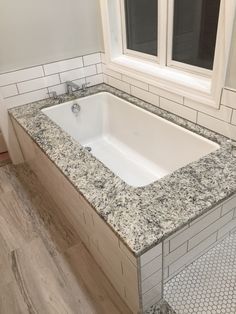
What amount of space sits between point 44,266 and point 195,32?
5.58 ft

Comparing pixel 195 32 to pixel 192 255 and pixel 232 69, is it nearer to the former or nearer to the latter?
pixel 232 69

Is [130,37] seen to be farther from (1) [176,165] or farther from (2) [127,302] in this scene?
(2) [127,302]

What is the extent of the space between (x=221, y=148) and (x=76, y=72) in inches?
54.4

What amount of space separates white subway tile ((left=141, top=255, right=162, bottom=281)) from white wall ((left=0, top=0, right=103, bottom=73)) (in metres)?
1.67

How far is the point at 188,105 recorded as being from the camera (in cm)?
169

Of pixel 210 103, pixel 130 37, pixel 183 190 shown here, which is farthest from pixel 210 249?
pixel 130 37

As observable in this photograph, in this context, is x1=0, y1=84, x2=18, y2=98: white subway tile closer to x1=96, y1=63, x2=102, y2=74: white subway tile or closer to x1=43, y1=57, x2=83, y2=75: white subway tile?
x1=43, y1=57, x2=83, y2=75: white subway tile

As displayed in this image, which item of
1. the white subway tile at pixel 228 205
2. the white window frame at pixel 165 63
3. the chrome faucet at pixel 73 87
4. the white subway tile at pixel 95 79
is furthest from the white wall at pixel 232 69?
the white subway tile at pixel 95 79

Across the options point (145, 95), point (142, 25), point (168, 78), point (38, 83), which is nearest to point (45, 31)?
point (38, 83)

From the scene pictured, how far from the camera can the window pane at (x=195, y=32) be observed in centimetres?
161

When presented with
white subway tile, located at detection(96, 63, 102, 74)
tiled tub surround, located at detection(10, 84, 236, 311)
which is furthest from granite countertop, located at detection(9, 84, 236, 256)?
white subway tile, located at detection(96, 63, 102, 74)

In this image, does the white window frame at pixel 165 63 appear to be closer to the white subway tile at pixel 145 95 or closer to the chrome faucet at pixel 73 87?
the white subway tile at pixel 145 95

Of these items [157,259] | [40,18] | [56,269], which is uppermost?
[40,18]

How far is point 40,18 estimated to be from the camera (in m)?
1.97
